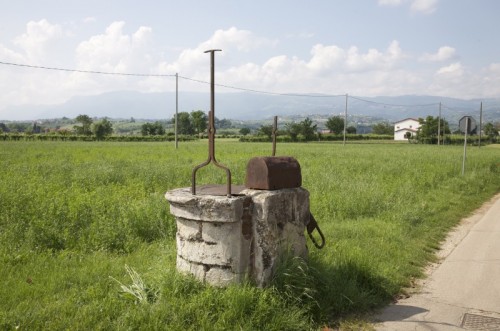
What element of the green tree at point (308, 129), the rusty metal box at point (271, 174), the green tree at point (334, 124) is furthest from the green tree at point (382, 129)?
the rusty metal box at point (271, 174)

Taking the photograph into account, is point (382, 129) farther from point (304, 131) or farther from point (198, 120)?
point (304, 131)

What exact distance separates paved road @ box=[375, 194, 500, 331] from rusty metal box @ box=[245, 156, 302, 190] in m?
1.79

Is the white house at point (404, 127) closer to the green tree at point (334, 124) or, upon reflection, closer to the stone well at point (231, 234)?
the green tree at point (334, 124)

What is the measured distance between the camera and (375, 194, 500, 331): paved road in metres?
4.34

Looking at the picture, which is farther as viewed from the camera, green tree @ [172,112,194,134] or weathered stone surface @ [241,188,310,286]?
green tree @ [172,112,194,134]

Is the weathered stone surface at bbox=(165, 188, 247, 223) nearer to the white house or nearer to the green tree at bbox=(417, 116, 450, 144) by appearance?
the green tree at bbox=(417, 116, 450, 144)

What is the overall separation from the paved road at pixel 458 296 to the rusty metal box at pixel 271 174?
179 centimetres

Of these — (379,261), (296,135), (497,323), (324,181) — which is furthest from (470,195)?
(296,135)

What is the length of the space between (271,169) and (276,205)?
1.25 ft

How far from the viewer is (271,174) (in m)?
4.33

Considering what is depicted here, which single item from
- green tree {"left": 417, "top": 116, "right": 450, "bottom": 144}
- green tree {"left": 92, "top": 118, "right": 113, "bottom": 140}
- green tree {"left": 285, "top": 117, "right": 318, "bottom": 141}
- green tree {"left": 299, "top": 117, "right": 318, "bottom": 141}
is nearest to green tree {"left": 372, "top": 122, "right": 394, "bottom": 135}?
green tree {"left": 417, "top": 116, "right": 450, "bottom": 144}

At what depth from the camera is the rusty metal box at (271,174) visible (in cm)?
432

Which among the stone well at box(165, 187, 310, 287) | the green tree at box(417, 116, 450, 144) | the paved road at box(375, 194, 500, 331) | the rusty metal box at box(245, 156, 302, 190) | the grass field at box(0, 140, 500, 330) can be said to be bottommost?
the paved road at box(375, 194, 500, 331)

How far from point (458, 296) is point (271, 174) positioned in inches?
114
